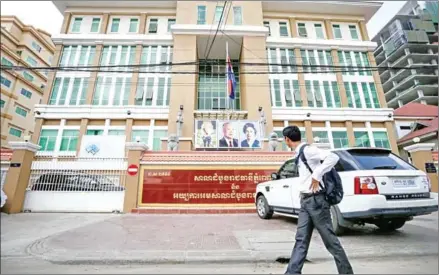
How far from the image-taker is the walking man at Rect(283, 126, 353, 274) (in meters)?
2.17

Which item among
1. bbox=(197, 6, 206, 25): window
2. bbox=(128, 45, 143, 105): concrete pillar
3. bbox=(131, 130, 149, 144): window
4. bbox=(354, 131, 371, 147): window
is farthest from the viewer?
bbox=(197, 6, 206, 25): window

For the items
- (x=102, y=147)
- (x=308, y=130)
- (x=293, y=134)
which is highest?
(x=308, y=130)

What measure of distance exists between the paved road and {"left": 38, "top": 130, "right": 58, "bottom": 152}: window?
1627 centimetres

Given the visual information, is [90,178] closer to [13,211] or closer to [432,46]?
[13,211]

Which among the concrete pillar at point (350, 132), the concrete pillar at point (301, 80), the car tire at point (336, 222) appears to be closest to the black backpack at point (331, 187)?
the car tire at point (336, 222)

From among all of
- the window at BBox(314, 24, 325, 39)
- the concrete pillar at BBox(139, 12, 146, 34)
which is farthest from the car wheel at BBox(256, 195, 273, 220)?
the window at BBox(314, 24, 325, 39)

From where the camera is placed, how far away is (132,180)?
7.35m

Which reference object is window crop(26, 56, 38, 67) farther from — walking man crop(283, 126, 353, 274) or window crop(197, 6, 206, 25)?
walking man crop(283, 126, 353, 274)

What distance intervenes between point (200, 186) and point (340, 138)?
16.9 metres

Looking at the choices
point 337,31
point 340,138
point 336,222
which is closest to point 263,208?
point 336,222

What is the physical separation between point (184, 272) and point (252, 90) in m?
17.9

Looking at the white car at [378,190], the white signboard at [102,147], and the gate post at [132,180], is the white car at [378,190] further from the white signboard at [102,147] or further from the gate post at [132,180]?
the white signboard at [102,147]

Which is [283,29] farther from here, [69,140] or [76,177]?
[76,177]

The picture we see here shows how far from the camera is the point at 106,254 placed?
3.11 metres
